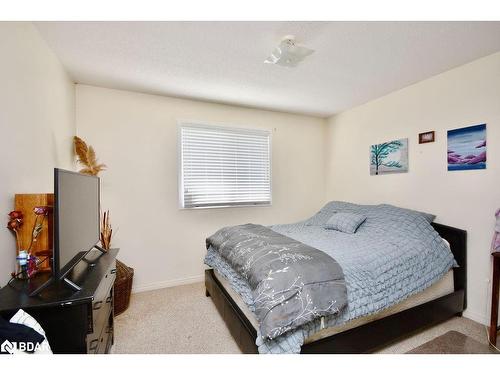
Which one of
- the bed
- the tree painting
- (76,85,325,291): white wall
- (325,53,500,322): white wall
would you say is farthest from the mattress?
the tree painting

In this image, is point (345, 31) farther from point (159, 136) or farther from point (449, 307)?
point (449, 307)

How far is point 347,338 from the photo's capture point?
1.57 metres

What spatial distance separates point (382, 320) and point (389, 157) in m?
1.97

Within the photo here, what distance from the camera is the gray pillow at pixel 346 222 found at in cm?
259

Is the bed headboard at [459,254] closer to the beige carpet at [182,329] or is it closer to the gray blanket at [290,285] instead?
the beige carpet at [182,329]

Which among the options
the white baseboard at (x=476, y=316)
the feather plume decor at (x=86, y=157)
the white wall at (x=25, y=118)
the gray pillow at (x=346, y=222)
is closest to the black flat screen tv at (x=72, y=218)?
the white wall at (x=25, y=118)

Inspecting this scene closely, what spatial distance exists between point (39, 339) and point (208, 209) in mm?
2385

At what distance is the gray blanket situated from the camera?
133cm

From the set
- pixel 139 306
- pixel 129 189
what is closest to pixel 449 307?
pixel 139 306

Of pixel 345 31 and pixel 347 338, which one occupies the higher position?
pixel 345 31

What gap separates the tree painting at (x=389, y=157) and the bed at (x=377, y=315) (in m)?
0.68

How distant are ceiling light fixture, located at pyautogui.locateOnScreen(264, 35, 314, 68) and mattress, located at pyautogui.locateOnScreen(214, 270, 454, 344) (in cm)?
191

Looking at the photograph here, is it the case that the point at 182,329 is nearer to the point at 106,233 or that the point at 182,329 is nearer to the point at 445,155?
the point at 106,233

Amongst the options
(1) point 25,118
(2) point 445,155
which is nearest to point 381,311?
(2) point 445,155
